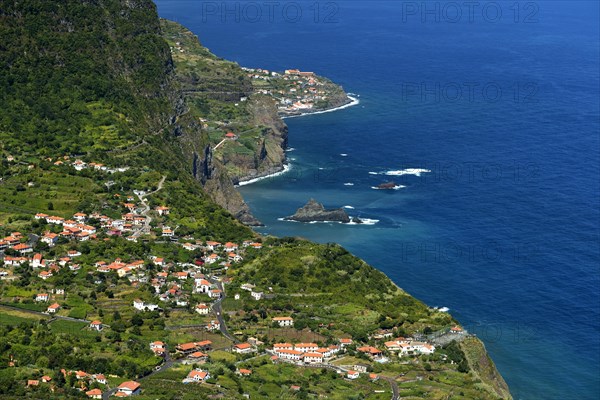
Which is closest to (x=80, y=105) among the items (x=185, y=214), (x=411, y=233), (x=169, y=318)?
(x=185, y=214)

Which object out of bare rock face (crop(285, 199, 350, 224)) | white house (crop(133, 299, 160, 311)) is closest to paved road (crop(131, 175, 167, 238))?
white house (crop(133, 299, 160, 311))

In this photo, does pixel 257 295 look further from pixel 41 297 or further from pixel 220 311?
pixel 41 297

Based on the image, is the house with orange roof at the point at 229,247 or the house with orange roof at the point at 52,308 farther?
the house with orange roof at the point at 229,247

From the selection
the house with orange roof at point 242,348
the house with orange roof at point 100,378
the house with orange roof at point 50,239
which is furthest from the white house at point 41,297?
the house with orange roof at point 100,378

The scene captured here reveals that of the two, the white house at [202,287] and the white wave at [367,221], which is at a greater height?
the white house at [202,287]

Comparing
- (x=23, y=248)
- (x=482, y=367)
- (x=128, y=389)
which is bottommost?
→ (x=482, y=367)

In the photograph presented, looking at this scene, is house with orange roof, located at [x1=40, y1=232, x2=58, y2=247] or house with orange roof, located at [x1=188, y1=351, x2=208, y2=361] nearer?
house with orange roof, located at [x1=188, y1=351, x2=208, y2=361]

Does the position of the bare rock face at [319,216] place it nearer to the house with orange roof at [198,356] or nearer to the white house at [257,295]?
the white house at [257,295]

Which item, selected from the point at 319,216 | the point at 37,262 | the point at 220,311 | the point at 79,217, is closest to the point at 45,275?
the point at 37,262

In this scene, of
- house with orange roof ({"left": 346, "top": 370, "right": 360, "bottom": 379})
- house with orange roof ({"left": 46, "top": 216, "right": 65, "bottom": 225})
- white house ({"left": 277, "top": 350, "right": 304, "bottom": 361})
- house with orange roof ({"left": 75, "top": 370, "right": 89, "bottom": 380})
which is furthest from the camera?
house with orange roof ({"left": 46, "top": 216, "right": 65, "bottom": 225})

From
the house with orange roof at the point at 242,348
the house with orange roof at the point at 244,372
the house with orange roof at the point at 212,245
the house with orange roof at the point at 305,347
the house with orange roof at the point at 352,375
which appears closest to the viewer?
the house with orange roof at the point at 244,372

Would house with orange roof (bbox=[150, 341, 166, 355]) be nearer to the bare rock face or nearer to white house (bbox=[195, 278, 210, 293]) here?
white house (bbox=[195, 278, 210, 293])

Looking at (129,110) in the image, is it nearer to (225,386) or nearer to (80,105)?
(80,105)
